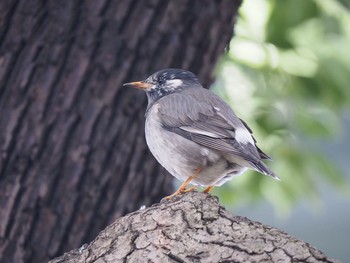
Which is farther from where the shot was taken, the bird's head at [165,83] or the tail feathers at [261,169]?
the bird's head at [165,83]

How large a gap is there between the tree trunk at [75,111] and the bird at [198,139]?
0.96 ft

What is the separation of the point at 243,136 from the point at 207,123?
25 cm

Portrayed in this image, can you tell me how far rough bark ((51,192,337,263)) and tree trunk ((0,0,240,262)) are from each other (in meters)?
1.40

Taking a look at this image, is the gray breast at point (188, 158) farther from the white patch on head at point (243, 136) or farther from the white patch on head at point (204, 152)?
the white patch on head at point (243, 136)

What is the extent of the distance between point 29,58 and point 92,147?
2.12ft

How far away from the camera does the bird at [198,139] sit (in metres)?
4.77

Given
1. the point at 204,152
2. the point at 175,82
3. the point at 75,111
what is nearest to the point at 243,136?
the point at 204,152

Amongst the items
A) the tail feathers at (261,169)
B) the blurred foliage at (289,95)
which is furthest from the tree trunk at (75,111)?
the tail feathers at (261,169)

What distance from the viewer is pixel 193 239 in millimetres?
3777

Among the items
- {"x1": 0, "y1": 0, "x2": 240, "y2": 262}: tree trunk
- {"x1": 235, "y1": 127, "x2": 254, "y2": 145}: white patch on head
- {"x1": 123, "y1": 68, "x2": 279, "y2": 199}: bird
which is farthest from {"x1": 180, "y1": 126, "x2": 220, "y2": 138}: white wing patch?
{"x1": 0, "y1": 0, "x2": 240, "y2": 262}: tree trunk

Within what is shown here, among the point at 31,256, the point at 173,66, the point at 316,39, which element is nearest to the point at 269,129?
the point at 316,39

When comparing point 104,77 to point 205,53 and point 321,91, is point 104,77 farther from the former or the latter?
point 321,91

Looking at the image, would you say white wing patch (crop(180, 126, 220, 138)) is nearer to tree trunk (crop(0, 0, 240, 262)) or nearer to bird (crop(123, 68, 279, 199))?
bird (crop(123, 68, 279, 199))

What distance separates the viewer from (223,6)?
5.73 metres
